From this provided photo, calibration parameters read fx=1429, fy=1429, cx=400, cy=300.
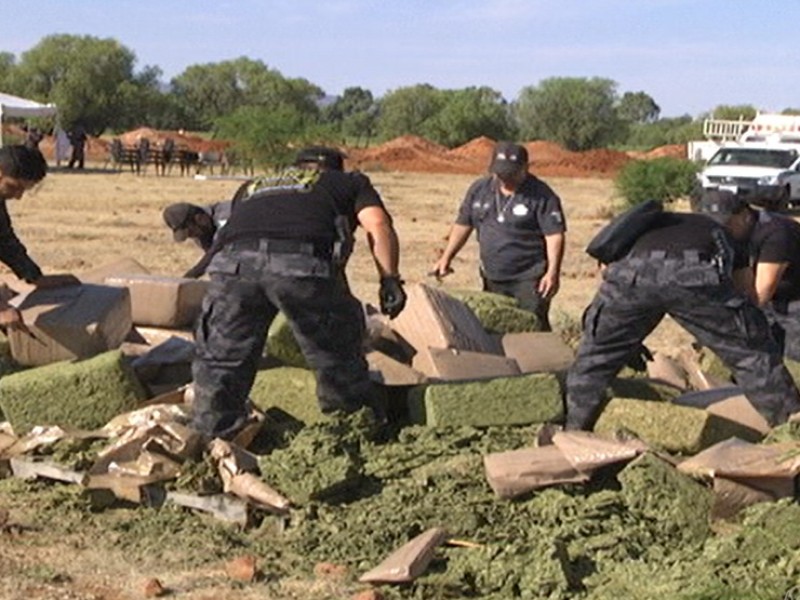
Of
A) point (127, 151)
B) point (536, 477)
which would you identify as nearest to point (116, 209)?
point (127, 151)

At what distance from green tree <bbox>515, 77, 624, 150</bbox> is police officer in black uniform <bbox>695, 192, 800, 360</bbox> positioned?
2587 inches

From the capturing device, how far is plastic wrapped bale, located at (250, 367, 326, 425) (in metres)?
6.62

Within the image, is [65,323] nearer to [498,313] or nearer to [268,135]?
[498,313]

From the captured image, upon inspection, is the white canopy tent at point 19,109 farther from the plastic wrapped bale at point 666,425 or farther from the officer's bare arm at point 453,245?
the plastic wrapped bale at point 666,425

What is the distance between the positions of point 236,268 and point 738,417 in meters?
2.39

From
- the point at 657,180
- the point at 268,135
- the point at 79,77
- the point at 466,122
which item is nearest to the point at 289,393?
the point at 657,180

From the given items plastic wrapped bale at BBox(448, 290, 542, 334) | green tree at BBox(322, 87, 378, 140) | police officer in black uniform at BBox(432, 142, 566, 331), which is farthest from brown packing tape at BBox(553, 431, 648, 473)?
green tree at BBox(322, 87, 378, 140)

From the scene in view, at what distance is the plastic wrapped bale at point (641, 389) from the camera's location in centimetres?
702

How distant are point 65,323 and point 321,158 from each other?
1587mm

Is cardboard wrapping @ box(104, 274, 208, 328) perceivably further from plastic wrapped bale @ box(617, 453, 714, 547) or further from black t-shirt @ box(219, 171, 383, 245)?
plastic wrapped bale @ box(617, 453, 714, 547)

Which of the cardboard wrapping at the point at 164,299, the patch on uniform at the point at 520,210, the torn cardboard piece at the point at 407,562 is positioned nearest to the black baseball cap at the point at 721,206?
the patch on uniform at the point at 520,210

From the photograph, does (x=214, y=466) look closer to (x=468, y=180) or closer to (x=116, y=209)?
(x=116, y=209)

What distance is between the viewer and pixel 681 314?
20.5 ft

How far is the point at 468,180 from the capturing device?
142 feet
